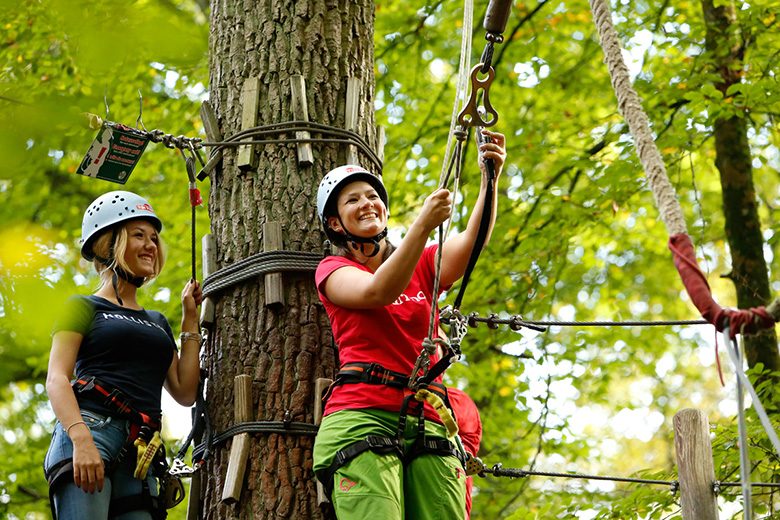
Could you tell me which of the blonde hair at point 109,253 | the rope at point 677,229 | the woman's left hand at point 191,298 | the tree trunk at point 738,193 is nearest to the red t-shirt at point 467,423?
the woman's left hand at point 191,298

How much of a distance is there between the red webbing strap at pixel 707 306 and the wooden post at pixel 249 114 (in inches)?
73.3

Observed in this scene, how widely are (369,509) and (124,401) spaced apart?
93 cm

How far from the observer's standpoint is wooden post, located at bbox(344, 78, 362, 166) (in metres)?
3.39

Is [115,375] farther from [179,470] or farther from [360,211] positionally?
[360,211]

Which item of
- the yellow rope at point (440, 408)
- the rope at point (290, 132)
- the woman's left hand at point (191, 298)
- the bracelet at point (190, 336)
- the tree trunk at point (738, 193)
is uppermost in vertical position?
the tree trunk at point (738, 193)

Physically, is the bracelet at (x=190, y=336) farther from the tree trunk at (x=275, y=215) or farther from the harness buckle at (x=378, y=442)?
the harness buckle at (x=378, y=442)

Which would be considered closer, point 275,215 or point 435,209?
point 435,209

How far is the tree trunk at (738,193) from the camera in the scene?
6.10 m

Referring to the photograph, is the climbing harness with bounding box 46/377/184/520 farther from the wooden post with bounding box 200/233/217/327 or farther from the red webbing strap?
the red webbing strap

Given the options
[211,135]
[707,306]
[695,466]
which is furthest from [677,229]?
[211,135]

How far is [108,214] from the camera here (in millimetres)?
3066

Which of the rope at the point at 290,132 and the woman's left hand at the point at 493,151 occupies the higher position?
the rope at the point at 290,132

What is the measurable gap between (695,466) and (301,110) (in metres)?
1.96

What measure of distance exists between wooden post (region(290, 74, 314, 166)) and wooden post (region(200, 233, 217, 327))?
1.47ft
